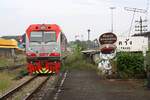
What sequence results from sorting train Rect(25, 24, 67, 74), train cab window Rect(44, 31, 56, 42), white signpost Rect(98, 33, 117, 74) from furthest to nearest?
train cab window Rect(44, 31, 56, 42) → train Rect(25, 24, 67, 74) → white signpost Rect(98, 33, 117, 74)

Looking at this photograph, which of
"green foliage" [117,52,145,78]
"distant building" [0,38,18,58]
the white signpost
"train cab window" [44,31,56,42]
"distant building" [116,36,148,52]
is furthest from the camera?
"distant building" [0,38,18,58]

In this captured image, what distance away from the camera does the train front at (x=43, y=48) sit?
98.2 ft

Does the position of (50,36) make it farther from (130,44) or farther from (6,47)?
(6,47)

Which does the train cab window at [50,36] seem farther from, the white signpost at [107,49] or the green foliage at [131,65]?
the green foliage at [131,65]

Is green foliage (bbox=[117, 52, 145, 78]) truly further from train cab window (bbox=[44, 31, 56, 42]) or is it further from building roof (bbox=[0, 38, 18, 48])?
building roof (bbox=[0, 38, 18, 48])

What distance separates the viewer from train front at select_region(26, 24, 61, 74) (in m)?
29.9

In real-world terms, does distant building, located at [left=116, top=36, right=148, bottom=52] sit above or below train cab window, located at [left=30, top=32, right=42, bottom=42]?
below

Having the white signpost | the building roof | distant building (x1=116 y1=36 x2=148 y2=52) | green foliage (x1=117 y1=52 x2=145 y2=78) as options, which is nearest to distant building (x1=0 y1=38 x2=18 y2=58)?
the building roof

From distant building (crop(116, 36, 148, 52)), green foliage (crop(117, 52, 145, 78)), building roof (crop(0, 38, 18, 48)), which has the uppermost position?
building roof (crop(0, 38, 18, 48))

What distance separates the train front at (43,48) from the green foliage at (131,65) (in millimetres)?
6970

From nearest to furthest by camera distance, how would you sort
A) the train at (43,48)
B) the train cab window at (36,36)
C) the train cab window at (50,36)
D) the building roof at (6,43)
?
the train at (43,48), the train cab window at (50,36), the train cab window at (36,36), the building roof at (6,43)

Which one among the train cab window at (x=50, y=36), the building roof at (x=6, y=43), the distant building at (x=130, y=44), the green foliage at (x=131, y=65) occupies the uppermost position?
the building roof at (x=6, y=43)

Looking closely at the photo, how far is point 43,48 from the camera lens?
1184 inches

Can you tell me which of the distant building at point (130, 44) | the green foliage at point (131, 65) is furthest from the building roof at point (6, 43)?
the green foliage at point (131, 65)
